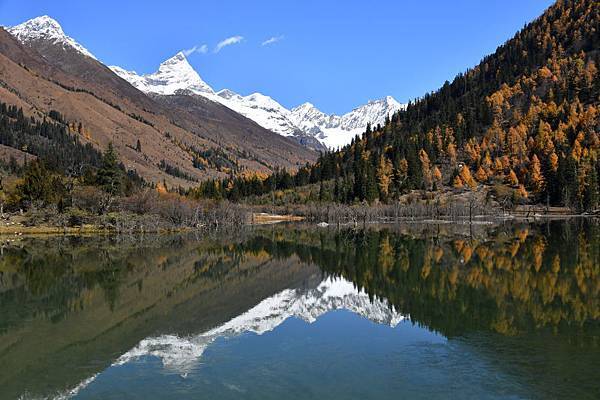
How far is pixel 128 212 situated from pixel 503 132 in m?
132

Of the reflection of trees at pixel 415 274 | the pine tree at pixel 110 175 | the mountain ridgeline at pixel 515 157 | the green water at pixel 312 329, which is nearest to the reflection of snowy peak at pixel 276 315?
the green water at pixel 312 329

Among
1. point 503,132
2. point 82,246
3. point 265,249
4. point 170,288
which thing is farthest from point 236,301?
point 503,132

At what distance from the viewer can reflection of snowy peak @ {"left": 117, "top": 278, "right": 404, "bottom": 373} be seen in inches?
861

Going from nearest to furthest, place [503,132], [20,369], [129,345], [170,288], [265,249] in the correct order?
1. [20,369]
2. [129,345]
3. [170,288]
4. [265,249]
5. [503,132]

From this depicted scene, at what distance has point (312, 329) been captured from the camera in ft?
86.9

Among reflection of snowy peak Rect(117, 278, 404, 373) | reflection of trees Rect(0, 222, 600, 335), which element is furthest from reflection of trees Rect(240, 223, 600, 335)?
reflection of snowy peak Rect(117, 278, 404, 373)

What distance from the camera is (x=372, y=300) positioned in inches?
1289

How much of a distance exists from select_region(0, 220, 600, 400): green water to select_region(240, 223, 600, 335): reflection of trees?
0.57 feet

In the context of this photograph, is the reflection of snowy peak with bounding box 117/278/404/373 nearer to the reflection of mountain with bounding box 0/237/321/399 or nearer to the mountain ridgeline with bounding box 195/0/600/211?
the reflection of mountain with bounding box 0/237/321/399

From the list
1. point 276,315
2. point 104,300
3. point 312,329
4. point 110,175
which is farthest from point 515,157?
point 312,329

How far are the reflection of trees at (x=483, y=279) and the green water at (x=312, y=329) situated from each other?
0.17m

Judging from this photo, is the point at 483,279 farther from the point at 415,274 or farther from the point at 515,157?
the point at 515,157

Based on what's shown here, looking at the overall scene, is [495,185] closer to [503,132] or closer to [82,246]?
[503,132]

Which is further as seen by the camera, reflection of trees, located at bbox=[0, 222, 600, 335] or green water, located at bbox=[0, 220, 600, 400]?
reflection of trees, located at bbox=[0, 222, 600, 335]
